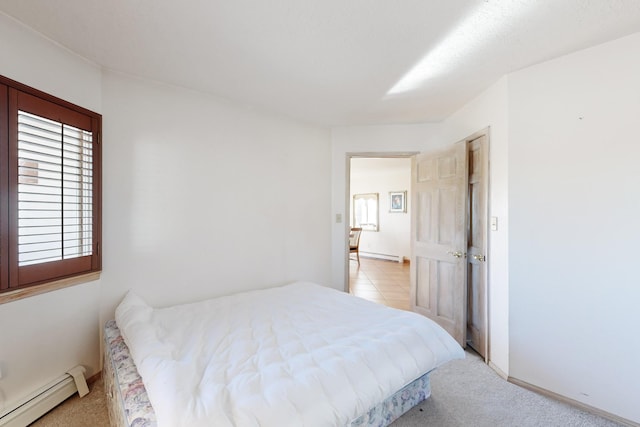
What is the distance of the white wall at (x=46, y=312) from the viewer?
5.05ft

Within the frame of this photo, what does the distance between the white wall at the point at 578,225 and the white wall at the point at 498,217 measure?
6cm

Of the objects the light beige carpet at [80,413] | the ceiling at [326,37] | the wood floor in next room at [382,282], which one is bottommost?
the wood floor in next room at [382,282]

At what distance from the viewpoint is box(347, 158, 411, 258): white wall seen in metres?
6.94

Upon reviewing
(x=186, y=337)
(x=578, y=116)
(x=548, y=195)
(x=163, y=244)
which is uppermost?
(x=578, y=116)

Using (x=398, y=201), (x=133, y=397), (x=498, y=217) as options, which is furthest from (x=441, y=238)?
(x=398, y=201)

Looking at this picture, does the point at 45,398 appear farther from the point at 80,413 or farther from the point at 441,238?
the point at 441,238

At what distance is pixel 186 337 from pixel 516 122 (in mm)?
2737

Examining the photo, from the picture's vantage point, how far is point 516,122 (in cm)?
207

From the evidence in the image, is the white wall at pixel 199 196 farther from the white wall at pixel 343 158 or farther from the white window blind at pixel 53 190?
the white wall at pixel 343 158

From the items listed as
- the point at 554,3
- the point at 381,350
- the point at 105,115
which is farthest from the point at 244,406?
the point at 554,3

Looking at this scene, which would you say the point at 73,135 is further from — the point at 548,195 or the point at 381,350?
the point at 548,195

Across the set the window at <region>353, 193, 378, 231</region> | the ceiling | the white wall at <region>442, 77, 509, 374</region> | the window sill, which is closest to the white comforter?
the window sill

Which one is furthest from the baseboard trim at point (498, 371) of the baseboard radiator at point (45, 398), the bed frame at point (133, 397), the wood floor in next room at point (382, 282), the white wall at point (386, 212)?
the white wall at point (386, 212)

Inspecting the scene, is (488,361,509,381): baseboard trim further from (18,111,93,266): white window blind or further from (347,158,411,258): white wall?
(347,158,411,258): white wall
